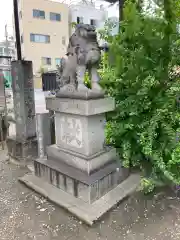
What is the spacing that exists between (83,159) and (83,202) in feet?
1.90

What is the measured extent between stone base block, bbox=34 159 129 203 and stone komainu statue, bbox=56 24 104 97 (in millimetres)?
1130

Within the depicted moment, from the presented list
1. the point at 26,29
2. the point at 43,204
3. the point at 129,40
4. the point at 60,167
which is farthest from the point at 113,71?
the point at 26,29

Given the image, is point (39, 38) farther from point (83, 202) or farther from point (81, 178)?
point (83, 202)

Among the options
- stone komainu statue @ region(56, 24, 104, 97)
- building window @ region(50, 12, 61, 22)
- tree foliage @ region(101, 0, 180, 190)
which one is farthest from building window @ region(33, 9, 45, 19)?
stone komainu statue @ region(56, 24, 104, 97)

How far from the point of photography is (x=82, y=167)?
9.93 feet

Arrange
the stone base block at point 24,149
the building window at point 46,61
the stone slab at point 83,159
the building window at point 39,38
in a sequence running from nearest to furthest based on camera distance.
Answer: the stone slab at point 83,159 < the stone base block at point 24,149 < the building window at point 39,38 < the building window at point 46,61

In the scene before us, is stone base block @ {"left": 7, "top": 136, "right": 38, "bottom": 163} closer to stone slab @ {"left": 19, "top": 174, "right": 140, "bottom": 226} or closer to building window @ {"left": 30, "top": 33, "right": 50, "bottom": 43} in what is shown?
stone slab @ {"left": 19, "top": 174, "right": 140, "bottom": 226}

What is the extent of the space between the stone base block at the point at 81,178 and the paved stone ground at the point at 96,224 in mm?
303

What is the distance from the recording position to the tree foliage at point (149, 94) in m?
2.97

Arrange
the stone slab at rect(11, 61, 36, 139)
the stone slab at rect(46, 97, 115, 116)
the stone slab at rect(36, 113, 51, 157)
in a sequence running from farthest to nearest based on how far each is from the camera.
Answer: the stone slab at rect(11, 61, 36, 139)
the stone slab at rect(36, 113, 51, 157)
the stone slab at rect(46, 97, 115, 116)

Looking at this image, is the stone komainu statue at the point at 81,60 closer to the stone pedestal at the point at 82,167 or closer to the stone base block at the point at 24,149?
the stone pedestal at the point at 82,167

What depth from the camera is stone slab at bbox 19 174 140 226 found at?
104 inches

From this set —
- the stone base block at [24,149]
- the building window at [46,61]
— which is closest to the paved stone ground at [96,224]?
the stone base block at [24,149]

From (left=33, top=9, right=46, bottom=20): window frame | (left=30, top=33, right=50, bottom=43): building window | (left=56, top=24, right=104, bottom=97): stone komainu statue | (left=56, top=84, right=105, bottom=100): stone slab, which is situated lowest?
(left=56, top=84, right=105, bottom=100): stone slab
